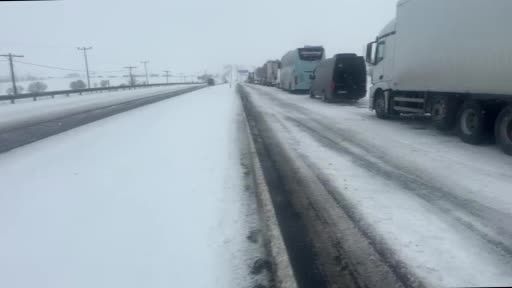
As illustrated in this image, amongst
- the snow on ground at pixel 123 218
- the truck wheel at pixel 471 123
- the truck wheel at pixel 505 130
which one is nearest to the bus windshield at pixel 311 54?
the truck wheel at pixel 471 123

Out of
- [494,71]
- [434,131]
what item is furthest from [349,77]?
[494,71]

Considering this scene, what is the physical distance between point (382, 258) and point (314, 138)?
671 cm

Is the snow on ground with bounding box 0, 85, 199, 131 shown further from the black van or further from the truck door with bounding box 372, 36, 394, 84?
the black van

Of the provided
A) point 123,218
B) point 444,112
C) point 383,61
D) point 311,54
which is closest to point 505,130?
point 444,112

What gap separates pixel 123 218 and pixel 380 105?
11.9 meters

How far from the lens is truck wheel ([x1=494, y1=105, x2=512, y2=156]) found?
25.1 ft

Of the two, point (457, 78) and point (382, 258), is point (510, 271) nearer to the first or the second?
point (382, 258)

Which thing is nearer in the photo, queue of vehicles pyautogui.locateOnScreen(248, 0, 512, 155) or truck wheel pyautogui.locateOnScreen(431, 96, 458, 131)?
queue of vehicles pyautogui.locateOnScreen(248, 0, 512, 155)

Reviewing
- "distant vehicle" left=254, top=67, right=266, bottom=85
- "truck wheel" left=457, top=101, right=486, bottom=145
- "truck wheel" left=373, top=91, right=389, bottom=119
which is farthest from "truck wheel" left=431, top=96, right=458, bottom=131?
"distant vehicle" left=254, top=67, right=266, bottom=85

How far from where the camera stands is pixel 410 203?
4.84 metres

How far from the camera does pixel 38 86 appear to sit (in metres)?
58.6

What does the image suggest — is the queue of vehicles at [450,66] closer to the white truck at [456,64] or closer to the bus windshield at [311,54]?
the white truck at [456,64]

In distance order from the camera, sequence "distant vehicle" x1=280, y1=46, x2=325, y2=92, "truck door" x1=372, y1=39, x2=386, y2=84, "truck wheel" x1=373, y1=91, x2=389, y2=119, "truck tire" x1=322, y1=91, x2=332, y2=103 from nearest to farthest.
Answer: "truck door" x1=372, y1=39, x2=386, y2=84 → "truck wheel" x1=373, y1=91, x2=389, y2=119 → "truck tire" x1=322, y1=91, x2=332, y2=103 → "distant vehicle" x1=280, y1=46, x2=325, y2=92

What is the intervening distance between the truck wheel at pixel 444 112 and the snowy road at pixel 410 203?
0.42 m
